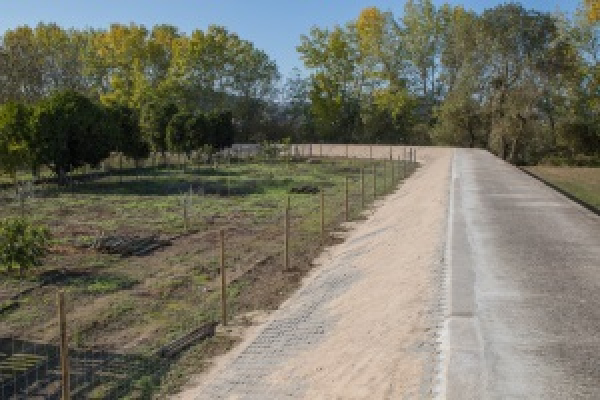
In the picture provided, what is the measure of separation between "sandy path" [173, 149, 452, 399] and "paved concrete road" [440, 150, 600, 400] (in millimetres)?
489

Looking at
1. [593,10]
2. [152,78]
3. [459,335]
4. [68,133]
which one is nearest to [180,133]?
[68,133]

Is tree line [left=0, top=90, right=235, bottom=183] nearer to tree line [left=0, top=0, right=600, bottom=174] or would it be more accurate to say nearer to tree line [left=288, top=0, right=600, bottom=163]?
tree line [left=0, top=0, right=600, bottom=174]

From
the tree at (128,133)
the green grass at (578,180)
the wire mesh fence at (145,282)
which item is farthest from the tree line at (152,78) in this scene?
the green grass at (578,180)

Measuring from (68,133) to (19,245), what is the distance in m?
21.0

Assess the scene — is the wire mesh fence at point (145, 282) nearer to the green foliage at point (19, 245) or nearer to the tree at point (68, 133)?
the green foliage at point (19, 245)

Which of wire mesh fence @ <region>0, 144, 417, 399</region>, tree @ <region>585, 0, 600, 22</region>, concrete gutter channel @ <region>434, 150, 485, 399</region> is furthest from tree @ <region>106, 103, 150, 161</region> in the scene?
tree @ <region>585, 0, 600, 22</region>

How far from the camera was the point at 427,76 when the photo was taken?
221ft

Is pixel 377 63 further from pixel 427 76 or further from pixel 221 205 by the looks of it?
pixel 221 205

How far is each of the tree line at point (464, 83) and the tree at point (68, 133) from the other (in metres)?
35.2

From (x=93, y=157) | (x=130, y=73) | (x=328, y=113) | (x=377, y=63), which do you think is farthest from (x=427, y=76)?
(x=93, y=157)

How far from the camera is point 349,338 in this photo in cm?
972

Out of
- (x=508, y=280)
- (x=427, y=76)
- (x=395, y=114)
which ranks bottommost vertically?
(x=508, y=280)

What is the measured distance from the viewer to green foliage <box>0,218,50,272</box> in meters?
14.0

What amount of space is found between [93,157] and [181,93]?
28082 millimetres
